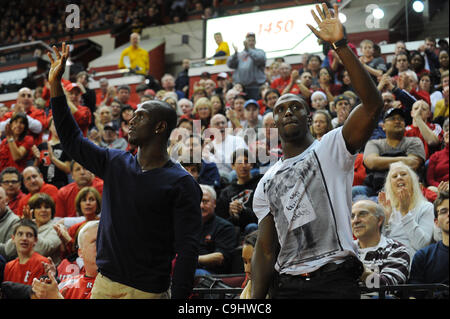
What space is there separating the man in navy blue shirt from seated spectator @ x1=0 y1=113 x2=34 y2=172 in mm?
4989

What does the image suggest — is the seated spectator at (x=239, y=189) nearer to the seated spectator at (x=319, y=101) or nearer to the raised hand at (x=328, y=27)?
the seated spectator at (x=319, y=101)

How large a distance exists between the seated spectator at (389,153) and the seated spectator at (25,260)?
2.89 m

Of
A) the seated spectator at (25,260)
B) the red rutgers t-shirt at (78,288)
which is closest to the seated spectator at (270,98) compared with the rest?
the seated spectator at (25,260)

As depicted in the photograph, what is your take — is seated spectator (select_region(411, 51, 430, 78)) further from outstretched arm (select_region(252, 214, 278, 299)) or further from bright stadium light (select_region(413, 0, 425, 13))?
outstretched arm (select_region(252, 214, 278, 299))

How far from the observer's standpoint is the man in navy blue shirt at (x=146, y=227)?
114 inches

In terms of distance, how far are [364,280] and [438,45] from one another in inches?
277

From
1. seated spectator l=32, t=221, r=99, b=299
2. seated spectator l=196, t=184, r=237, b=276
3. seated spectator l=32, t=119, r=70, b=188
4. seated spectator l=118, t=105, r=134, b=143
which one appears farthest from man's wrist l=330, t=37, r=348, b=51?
seated spectator l=118, t=105, r=134, b=143

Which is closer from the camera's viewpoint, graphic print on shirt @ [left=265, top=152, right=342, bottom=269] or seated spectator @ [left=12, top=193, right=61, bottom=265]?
graphic print on shirt @ [left=265, top=152, right=342, bottom=269]

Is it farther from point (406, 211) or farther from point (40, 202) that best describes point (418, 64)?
point (40, 202)

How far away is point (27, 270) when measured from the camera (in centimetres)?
520

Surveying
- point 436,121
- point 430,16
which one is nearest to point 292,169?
point 436,121

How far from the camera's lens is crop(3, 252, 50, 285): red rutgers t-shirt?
16.9 feet

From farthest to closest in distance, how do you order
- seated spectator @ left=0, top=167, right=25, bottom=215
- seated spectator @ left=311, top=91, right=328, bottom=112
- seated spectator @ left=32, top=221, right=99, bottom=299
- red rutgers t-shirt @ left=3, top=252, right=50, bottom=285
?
seated spectator @ left=311, top=91, right=328, bottom=112
seated spectator @ left=0, top=167, right=25, bottom=215
red rutgers t-shirt @ left=3, top=252, right=50, bottom=285
seated spectator @ left=32, top=221, right=99, bottom=299
